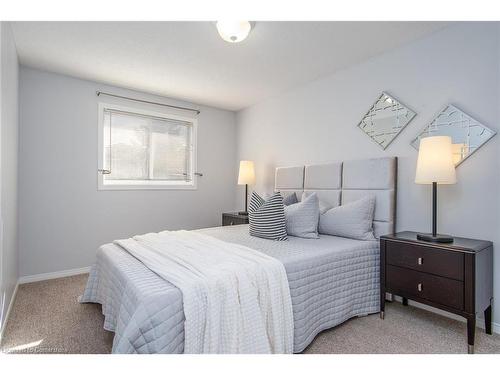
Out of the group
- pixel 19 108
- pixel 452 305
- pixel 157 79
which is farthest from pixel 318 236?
Result: pixel 19 108

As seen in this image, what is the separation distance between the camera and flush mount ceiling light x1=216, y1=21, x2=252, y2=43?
2.03 m

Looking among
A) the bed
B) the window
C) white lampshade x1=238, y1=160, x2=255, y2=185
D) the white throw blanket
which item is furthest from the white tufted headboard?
the window

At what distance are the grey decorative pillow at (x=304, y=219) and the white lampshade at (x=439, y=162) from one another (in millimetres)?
900

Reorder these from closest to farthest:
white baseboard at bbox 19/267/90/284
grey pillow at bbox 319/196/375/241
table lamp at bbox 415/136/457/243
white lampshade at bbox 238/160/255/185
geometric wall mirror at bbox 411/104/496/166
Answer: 1. table lamp at bbox 415/136/457/243
2. geometric wall mirror at bbox 411/104/496/166
3. grey pillow at bbox 319/196/375/241
4. white baseboard at bbox 19/267/90/284
5. white lampshade at bbox 238/160/255/185

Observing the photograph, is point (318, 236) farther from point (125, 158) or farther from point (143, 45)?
point (125, 158)

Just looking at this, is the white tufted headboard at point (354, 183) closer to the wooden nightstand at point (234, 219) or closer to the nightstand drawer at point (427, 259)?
the nightstand drawer at point (427, 259)

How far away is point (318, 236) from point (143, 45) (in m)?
2.28

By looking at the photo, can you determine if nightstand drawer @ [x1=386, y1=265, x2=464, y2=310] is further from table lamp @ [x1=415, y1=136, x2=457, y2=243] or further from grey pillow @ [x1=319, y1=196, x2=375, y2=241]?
grey pillow @ [x1=319, y1=196, x2=375, y2=241]

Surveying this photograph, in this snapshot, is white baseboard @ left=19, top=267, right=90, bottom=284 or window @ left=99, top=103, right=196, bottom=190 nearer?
white baseboard @ left=19, top=267, right=90, bottom=284

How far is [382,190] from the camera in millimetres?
2469

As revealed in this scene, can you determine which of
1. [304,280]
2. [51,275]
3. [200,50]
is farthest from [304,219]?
[51,275]

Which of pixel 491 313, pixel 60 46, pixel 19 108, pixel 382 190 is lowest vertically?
pixel 491 313

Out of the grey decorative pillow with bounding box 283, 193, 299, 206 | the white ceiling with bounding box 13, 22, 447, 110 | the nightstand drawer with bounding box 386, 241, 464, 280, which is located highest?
the white ceiling with bounding box 13, 22, 447, 110

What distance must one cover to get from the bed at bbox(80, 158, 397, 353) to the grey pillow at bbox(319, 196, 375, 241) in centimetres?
8
